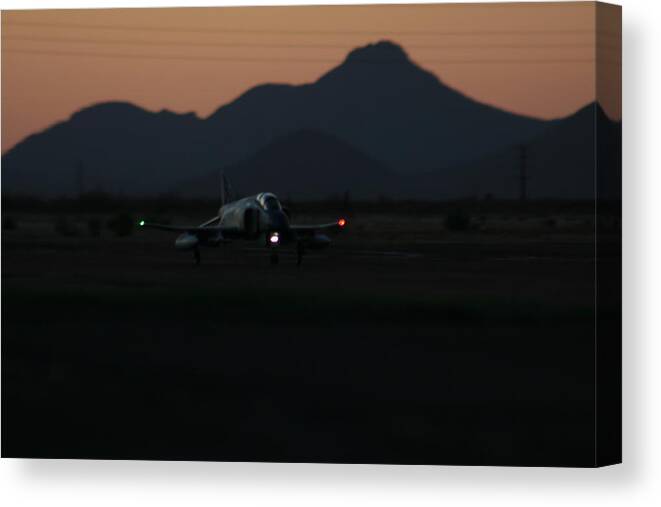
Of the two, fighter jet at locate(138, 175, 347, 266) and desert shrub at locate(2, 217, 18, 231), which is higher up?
fighter jet at locate(138, 175, 347, 266)

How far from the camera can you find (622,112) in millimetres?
19750

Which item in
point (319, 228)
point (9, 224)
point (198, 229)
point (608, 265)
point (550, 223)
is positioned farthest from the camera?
point (319, 228)

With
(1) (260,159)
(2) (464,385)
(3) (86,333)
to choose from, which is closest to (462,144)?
(1) (260,159)

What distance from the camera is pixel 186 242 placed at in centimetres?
2381

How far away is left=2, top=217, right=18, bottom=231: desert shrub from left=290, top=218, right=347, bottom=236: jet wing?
4.02 meters

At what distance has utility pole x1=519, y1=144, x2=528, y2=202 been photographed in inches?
905

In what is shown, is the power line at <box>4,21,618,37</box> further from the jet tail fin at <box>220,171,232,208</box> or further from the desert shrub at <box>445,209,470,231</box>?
the desert shrub at <box>445,209,470,231</box>

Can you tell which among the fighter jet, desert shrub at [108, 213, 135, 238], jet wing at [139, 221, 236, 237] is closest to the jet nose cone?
the fighter jet

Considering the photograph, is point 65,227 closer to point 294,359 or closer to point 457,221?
point 294,359

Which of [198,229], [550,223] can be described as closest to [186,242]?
[198,229]

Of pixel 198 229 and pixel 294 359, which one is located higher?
pixel 198 229

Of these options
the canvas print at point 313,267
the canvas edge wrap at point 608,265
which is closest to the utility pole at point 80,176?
the canvas print at point 313,267

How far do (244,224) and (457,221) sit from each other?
3.98 m

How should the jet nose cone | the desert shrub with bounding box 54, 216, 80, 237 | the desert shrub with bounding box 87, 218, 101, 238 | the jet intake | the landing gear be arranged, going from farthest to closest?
1. the landing gear
2. the desert shrub with bounding box 87, 218, 101, 238
3. the desert shrub with bounding box 54, 216, 80, 237
4. the jet intake
5. the jet nose cone
